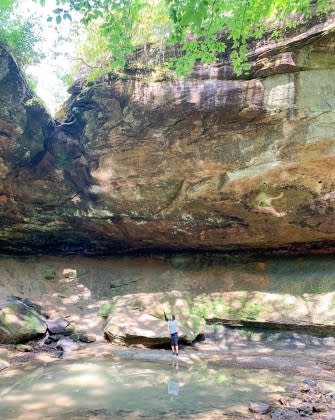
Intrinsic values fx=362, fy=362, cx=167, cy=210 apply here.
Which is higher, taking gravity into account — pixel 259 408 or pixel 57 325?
pixel 57 325

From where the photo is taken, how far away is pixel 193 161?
1220 cm

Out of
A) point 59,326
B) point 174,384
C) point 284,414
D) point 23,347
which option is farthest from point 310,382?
point 59,326

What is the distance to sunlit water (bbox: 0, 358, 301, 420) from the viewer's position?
230 inches

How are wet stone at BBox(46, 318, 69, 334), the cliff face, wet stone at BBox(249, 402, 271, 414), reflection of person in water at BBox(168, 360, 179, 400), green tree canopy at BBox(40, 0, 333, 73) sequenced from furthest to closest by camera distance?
wet stone at BBox(46, 318, 69, 334) → the cliff face → reflection of person in water at BBox(168, 360, 179, 400) → wet stone at BBox(249, 402, 271, 414) → green tree canopy at BBox(40, 0, 333, 73)

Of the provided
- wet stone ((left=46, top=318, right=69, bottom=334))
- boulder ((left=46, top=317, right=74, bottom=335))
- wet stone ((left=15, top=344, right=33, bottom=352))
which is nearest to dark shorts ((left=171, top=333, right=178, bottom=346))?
boulder ((left=46, top=317, right=74, bottom=335))

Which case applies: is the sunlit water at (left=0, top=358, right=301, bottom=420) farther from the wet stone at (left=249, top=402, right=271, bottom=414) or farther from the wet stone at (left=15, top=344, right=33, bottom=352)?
the wet stone at (left=15, top=344, right=33, bottom=352)

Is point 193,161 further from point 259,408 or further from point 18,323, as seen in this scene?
point 259,408

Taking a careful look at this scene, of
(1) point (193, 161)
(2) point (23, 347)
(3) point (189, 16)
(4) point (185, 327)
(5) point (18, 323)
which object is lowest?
(2) point (23, 347)

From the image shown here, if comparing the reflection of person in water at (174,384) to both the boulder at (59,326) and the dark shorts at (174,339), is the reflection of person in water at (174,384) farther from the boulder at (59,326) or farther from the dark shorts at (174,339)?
the boulder at (59,326)

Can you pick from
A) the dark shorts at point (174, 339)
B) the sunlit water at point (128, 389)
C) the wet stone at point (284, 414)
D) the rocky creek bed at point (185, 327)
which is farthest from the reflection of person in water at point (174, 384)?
the wet stone at point (284, 414)

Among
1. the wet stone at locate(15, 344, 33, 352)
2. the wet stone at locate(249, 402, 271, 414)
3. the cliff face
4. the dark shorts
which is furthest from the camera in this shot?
the cliff face

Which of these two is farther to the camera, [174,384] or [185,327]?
[185,327]

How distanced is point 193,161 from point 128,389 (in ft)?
24.5

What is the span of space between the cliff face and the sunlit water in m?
6.05
